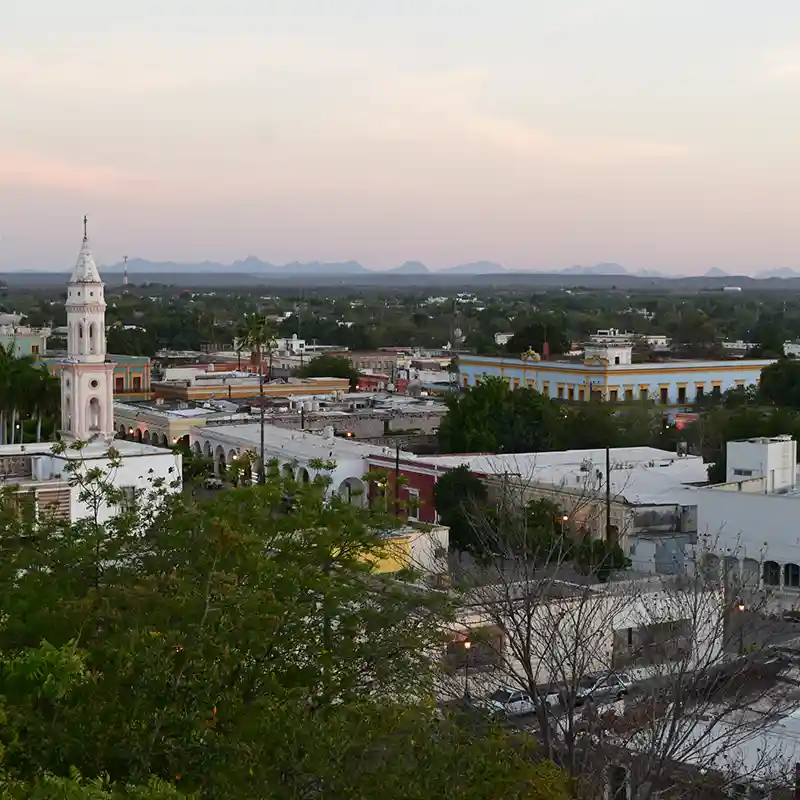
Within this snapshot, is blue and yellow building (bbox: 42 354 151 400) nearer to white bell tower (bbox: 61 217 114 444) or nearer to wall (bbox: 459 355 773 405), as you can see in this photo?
wall (bbox: 459 355 773 405)

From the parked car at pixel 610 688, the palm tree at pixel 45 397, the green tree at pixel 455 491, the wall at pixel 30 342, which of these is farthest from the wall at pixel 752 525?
the wall at pixel 30 342

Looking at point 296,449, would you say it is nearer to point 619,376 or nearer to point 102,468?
point 102,468

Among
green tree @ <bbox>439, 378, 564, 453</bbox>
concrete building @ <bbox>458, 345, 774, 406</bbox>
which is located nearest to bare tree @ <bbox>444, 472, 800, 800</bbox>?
green tree @ <bbox>439, 378, 564, 453</bbox>

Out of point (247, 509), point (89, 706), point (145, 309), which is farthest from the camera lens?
point (145, 309)

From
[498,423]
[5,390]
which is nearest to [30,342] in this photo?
[5,390]

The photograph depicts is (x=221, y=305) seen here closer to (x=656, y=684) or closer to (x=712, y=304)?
(x=712, y=304)

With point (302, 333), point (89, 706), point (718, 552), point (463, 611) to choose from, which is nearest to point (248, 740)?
point (89, 706)

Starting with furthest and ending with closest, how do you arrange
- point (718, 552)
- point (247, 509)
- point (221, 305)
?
point (221, 305) → point (718, 552) → point (247, 509)
